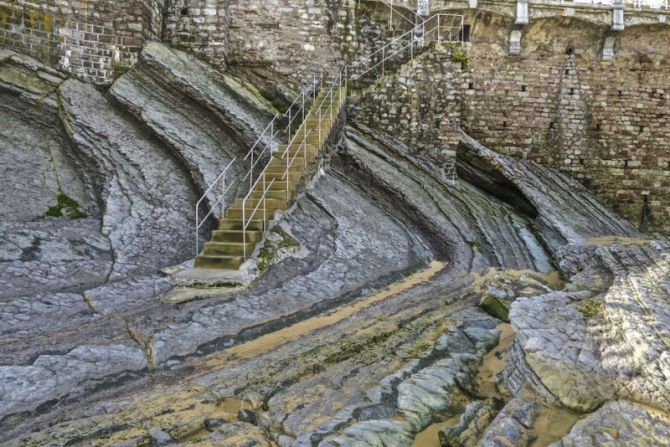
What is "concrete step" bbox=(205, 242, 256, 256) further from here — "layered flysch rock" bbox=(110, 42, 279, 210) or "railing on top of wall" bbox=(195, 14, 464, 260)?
"layered flysch rock" bbox=(110, 42, 279, 210)

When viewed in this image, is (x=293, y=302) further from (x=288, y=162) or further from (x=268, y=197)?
(x=288, y=162)

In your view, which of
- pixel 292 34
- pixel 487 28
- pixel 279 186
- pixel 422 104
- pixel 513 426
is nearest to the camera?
pixel 513 426

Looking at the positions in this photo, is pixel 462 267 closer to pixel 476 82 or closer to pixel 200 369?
pixel 200 369

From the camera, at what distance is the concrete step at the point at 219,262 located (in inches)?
259

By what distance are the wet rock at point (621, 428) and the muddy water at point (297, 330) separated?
115 inches

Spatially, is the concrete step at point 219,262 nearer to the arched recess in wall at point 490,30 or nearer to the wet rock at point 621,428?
the wet rock at point 621,428

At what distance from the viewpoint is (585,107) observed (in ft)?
46.0

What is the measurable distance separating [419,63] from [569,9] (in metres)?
5.62

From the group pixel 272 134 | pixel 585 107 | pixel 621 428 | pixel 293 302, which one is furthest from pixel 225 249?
pixel 585 107

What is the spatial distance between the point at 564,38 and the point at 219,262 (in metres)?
13.3

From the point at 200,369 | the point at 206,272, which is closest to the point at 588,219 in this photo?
the point at 206,272

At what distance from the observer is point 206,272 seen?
6.37 m

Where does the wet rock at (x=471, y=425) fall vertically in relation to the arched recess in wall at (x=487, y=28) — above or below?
below

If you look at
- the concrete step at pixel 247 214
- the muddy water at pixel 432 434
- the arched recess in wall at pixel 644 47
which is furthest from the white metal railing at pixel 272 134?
the arched recess in wall at pixel 644 47
